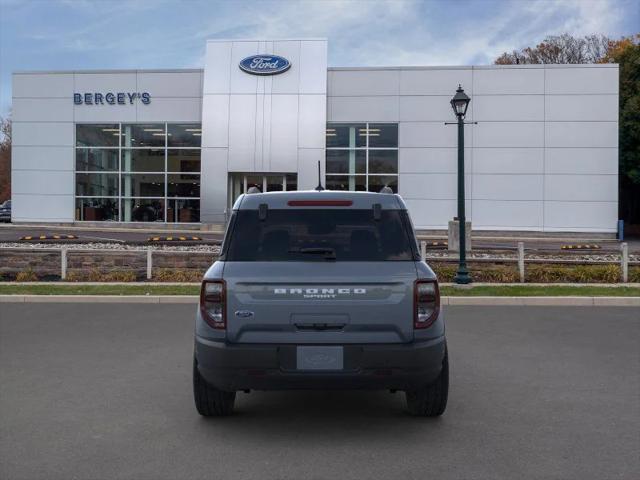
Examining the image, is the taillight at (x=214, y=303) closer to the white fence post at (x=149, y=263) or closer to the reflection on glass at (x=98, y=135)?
the white fence post at (x=149, y=263)

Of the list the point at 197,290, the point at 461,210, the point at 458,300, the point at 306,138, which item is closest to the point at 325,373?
the point at 458,300

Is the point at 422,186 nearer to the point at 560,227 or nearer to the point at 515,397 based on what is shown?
the point at 560,227

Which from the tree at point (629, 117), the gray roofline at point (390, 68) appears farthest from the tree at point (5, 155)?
the tree at point (629, 117)

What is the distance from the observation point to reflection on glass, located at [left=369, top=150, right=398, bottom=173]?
3033cm

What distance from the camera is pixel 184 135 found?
1245 inches

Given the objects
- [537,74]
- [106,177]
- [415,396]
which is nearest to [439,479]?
[415,396]

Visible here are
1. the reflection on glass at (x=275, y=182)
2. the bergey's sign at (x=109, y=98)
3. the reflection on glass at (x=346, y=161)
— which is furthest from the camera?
the bergey's sign at (x=109, y=98)

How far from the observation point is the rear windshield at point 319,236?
4477 mm

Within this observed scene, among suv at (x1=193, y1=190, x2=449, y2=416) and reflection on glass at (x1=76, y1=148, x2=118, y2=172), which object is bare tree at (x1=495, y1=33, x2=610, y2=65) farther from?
suv at (x1=193, y1=190, x2=449, y2=416)

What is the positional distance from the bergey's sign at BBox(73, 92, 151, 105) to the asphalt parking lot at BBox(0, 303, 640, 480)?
83.3 ft

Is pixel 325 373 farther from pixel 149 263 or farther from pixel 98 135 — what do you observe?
pixel 98 135

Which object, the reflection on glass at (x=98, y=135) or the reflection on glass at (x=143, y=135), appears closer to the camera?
the reflection on glass at (x=143, y=135)

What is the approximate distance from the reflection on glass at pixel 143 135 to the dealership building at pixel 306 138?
7cm

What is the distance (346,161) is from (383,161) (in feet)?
6.03
